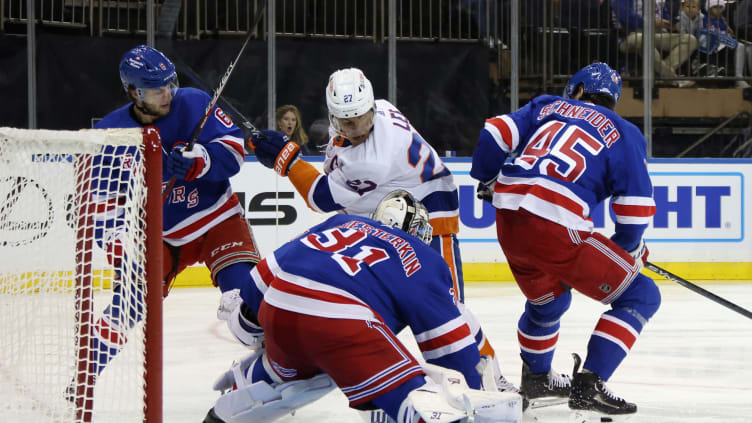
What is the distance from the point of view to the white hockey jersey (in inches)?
104

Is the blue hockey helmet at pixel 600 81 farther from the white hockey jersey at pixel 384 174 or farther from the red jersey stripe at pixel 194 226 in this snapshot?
the red jersey stripe at pixel 194 226

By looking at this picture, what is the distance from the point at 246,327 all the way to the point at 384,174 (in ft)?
1.92

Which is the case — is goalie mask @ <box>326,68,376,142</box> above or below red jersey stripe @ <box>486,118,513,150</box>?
above

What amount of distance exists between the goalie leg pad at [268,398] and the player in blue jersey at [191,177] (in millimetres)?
577

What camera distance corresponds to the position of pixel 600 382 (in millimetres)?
2654

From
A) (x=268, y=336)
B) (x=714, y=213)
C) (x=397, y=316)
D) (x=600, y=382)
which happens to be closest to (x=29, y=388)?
(x=268, y=336)

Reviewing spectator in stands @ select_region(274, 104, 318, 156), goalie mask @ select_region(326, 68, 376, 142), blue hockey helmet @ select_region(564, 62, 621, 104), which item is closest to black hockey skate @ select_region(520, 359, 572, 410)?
blue hockey helmet @ select_region(564, 62, 621, 104)

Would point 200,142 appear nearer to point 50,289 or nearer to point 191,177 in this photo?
point 191,177

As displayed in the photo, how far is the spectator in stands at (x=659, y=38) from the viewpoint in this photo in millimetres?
6562

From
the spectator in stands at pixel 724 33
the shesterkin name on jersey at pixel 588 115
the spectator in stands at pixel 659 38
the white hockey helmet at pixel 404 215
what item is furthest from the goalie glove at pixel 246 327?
the spectator in stands at pixel 724 33

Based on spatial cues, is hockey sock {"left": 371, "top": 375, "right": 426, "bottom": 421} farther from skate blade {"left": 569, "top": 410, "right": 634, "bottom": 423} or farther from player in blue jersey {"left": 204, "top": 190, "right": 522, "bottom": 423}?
skate blade {"left": 569, "top": 410, "right": 634, "bottom": 423}

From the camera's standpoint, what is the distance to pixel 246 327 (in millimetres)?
2322

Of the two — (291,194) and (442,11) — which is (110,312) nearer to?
(291,194)

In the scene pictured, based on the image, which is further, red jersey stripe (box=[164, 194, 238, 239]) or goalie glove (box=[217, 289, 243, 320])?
red jersey stripe (box=[164, 194, 238, 239])
